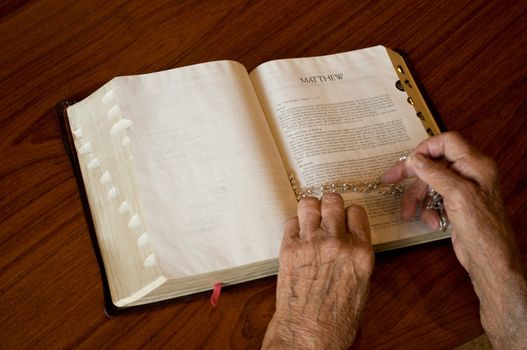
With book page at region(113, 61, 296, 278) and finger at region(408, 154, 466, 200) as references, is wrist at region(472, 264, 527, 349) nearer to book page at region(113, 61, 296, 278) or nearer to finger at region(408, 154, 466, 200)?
finger at region(408, 154, 466, 200)

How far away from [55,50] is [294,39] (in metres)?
0.43

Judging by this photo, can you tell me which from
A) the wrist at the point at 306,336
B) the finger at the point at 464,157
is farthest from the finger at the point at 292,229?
the finger at the point at 464,157

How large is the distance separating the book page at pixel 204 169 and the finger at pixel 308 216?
0.10ft

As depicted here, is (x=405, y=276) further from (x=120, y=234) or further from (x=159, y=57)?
(x=159, y=57)

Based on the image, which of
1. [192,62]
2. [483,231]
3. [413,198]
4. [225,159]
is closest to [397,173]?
[413,198]

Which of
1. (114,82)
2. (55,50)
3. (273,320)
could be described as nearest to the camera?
(273,320)

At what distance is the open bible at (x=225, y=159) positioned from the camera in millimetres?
689

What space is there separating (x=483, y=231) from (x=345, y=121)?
0.91 ft

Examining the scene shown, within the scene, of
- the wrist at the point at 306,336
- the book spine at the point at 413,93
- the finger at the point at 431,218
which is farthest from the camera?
the book spine at the point at 413,93

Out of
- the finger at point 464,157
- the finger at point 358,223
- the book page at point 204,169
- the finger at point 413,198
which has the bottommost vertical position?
the finger at point 413,198

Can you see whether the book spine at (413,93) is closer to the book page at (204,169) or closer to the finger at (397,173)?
the finger at (397,173)

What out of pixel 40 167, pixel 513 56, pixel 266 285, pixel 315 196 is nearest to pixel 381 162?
pixel 315 196

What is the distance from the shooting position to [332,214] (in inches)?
27.5

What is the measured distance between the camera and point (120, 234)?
2.33 ft
